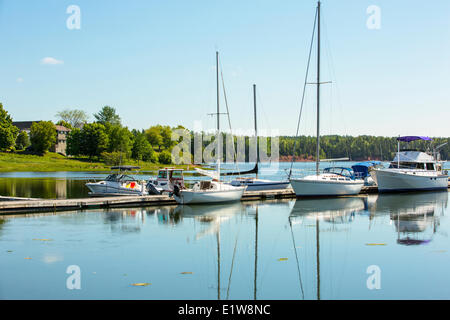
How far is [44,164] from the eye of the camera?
4122 inches

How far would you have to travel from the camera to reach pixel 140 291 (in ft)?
45.2

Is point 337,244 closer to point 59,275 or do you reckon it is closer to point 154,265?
point 154,265

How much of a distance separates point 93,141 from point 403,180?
93.7 m

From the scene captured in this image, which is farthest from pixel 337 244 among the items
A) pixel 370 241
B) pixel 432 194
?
pixel 432 194

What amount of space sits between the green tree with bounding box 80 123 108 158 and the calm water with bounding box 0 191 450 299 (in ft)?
307

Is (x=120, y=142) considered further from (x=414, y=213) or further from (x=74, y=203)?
(x=414, y=213)

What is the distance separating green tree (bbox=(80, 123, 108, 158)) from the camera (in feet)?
400

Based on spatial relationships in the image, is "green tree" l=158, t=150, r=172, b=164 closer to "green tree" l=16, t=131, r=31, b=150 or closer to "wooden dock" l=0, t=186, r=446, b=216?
"green tree" l=16, t=131, r=31, b=150

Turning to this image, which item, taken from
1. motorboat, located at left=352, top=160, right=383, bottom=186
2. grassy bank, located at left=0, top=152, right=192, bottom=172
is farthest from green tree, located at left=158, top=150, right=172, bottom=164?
motorboat, located at left=352, top=160, right=383, bottom=186

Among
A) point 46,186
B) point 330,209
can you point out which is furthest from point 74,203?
point 46,186

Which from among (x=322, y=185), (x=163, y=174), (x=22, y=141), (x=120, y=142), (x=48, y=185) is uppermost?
(x=22, y=141)

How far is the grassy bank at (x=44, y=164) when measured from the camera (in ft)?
319

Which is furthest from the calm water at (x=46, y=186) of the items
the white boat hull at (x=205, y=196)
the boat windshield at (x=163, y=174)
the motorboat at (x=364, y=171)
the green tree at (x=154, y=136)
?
the green tree at (x=154, y=136)
